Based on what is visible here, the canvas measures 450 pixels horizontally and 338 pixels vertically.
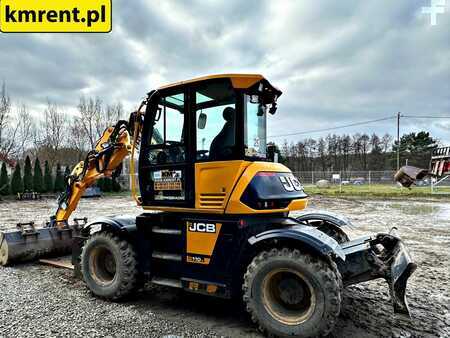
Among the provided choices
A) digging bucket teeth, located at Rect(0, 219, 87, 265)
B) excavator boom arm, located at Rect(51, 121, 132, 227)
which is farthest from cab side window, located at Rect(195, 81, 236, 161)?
digging bucket teeth, located at Rect(0, 219, 87, 265)

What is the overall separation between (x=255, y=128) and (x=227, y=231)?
52.2 inches

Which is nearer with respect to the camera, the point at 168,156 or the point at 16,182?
the point at 168,156

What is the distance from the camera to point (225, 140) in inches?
151

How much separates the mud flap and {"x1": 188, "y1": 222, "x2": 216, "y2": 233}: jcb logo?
1.52 metres

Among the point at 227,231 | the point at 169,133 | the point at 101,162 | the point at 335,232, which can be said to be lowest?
the point at 335,232

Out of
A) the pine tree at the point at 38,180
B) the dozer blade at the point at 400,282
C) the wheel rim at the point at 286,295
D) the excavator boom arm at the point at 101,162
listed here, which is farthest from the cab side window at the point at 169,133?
the pine tree at the point at 38,180

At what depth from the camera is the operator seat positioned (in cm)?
377

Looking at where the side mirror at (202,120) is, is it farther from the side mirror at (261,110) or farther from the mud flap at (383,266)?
the mud flap at (383,266)

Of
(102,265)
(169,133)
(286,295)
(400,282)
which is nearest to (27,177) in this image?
(102,265)

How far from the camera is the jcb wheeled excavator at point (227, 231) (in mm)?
3232

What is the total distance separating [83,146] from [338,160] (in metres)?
40.6

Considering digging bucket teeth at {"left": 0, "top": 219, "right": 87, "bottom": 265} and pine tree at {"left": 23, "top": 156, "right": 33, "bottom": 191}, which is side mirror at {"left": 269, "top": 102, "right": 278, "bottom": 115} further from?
pine tree at {"left": 23, "top": 156, "right": 33, "bottom": 191}

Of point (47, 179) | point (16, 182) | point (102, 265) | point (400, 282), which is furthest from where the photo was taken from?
point (47, 179)

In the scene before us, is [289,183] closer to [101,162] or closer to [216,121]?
[216,121]
